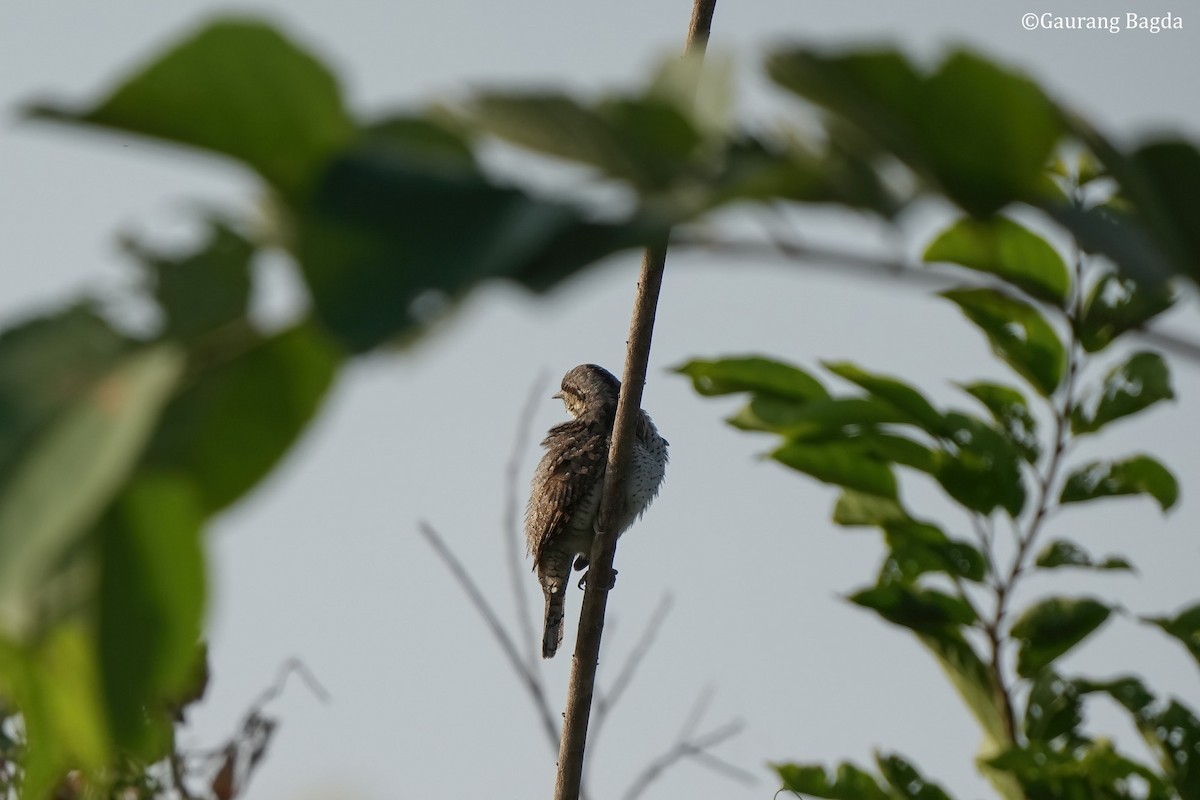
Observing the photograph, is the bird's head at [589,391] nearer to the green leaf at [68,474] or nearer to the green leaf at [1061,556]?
the green leaf at [1061,556]

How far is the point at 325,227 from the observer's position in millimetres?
710

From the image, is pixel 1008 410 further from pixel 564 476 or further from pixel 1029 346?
pixel 564 476

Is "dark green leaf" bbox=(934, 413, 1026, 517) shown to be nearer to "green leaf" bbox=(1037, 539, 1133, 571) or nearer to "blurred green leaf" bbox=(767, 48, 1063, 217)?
"green leaf" bbox=(1037, 539, 1133, 571)

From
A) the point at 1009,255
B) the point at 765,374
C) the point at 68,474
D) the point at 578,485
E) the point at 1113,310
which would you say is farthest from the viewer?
the point at 578,485

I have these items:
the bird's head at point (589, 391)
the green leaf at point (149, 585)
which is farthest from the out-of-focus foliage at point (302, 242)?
the bird's head at point (589, 391)

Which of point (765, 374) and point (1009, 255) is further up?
point (1009, 255)

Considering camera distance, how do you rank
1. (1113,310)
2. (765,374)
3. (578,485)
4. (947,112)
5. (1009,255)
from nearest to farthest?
(947,112)
(1009,255)
(1113,310)
(765,374)
(578,485)

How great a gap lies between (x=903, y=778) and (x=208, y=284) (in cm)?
186

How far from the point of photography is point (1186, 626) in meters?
2.23

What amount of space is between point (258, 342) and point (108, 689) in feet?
0.70

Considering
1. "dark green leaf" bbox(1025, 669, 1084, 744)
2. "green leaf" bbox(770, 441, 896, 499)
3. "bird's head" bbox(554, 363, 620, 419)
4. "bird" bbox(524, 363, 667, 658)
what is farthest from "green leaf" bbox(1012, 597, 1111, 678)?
"bird's head" bbox(554, 363, 620, 419)

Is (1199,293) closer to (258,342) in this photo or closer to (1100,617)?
(258,342)

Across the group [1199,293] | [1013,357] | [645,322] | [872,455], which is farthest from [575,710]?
[1199,293]

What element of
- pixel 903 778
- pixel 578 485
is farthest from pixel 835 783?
pixel 578 485
